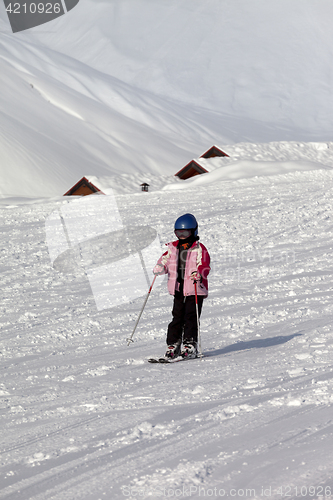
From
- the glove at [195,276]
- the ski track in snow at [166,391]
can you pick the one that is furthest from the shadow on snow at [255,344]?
the glove at [195,276]

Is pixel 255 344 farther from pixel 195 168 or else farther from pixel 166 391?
pixel 195 168

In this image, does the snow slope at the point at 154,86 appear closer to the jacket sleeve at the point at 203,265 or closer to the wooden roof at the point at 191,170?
the wooden roof at the point at 191,170

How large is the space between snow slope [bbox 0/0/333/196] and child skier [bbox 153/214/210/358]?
5225 centimetres

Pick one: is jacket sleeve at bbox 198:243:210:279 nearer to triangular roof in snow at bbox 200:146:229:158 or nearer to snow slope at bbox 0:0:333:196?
triangular roof in snow at bbox 200:146:229:158

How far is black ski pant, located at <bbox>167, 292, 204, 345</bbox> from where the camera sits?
6.12 meters

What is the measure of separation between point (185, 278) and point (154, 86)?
156658mm

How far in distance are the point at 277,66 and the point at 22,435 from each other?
170418 mm

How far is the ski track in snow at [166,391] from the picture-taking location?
3.20 meters

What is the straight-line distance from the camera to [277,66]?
164 m

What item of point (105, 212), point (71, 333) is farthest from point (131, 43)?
point (71, 333)

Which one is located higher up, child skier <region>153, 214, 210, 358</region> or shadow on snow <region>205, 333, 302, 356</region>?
child skier <region>153, 214, 210, 358</region>

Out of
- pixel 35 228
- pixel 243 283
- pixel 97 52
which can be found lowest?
pixel 243 283

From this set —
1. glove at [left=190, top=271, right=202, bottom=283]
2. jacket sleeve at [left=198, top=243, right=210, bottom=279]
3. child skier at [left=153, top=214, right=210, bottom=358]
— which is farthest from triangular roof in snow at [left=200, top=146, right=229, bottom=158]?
glove at [left=190, top=271, right=202, bottom=283]

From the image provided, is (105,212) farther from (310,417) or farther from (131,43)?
(131,43)
